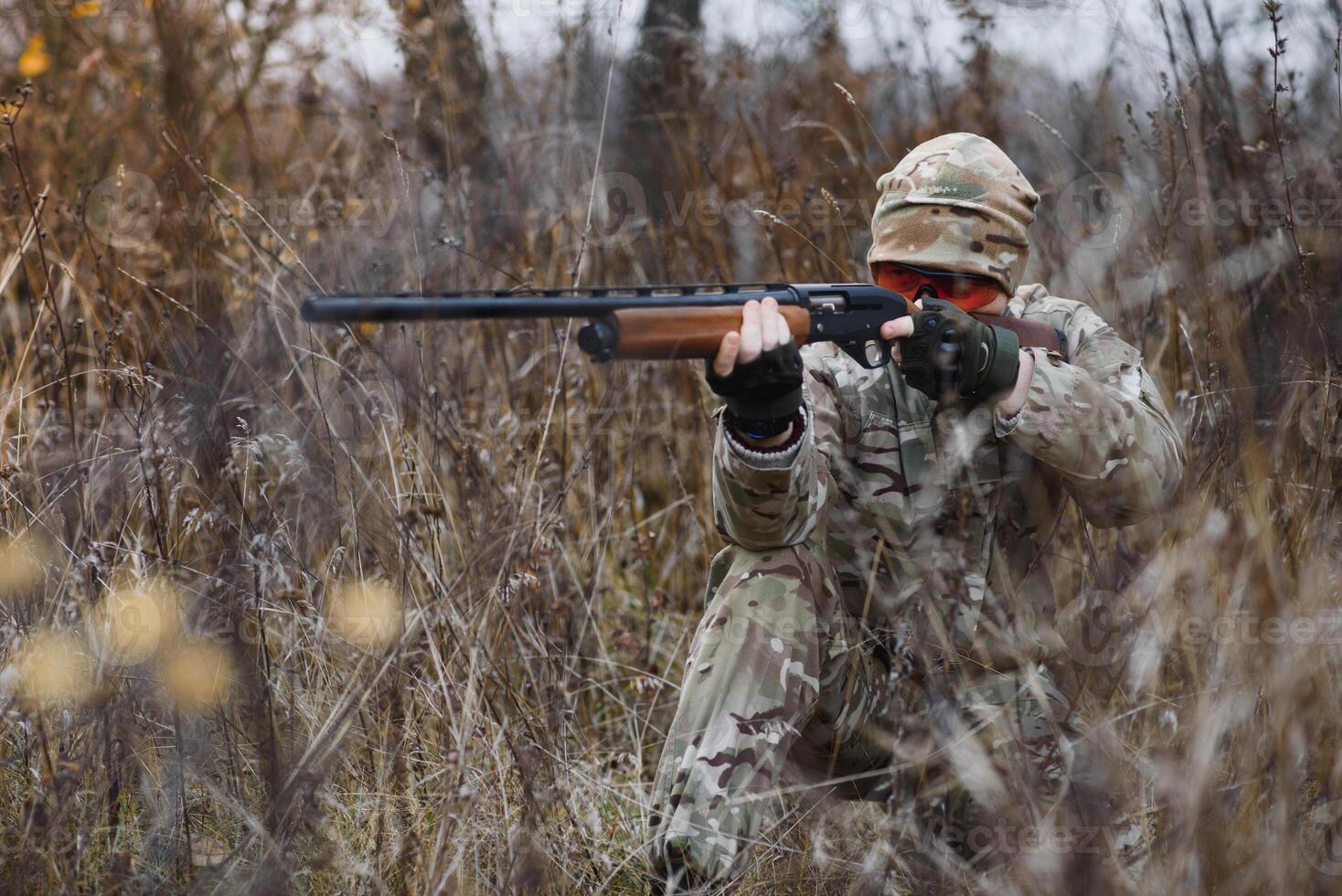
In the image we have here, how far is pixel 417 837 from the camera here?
2.00 metres

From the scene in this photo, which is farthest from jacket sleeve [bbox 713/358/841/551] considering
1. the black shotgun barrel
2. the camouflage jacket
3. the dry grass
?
the dry grass

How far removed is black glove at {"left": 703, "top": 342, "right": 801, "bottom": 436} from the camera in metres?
1.95

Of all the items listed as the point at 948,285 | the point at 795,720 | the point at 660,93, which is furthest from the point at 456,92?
the point at 795,720

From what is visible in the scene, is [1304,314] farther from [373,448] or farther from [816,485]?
[373,448]

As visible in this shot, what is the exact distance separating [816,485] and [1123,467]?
0.58 m

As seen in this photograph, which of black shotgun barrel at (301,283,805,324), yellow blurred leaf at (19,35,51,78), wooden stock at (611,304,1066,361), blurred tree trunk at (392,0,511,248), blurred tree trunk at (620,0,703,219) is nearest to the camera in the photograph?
black shotgun barrel at (301,283,805,324)

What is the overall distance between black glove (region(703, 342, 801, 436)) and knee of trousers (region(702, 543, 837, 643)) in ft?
0.90

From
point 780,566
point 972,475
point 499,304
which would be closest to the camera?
point 499,304

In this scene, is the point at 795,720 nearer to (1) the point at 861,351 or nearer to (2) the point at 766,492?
(2) the point at 766,492

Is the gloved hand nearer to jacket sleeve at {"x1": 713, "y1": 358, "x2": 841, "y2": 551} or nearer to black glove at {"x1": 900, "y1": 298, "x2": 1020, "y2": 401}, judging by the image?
jacket sleeve at {"x1": 713, "y1": 358, "x2": 841, "y2": 551}

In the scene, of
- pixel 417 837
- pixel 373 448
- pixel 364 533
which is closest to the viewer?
pixel 417 837

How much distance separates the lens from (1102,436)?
2.19m

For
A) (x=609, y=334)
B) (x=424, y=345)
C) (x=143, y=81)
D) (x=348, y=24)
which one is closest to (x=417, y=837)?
(x=609, y=334)

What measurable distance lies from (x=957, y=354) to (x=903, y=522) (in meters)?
0.41
